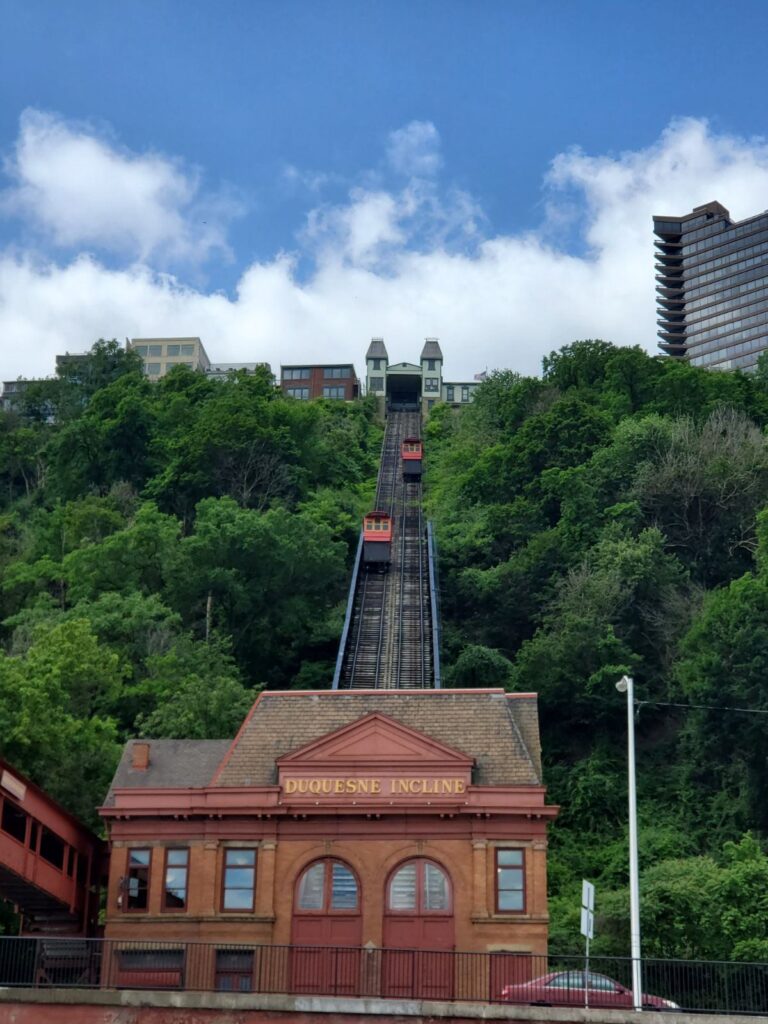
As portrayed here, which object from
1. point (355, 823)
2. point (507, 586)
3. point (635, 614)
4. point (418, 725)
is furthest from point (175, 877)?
point (507, 586)

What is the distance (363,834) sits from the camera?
39688mm

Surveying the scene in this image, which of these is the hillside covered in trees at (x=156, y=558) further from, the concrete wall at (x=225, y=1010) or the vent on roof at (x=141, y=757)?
the concrete wall at (x=225, y=1010)

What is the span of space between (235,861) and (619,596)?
101 feet

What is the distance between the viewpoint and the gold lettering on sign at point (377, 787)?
131 feet

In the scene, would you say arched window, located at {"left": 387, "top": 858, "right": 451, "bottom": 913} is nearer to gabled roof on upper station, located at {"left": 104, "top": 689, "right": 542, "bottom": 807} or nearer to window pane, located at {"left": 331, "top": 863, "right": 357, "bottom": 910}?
window pane, located at {"left": 331, "top": 863, "right": 357, "bottom": 910}

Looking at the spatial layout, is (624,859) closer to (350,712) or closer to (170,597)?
(350,712)

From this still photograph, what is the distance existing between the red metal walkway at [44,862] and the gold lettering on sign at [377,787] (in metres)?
6.33

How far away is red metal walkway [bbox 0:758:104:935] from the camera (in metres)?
36.6

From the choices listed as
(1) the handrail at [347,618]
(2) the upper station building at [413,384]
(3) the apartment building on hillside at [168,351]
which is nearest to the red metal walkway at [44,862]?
(1) the handrail at [347,618]

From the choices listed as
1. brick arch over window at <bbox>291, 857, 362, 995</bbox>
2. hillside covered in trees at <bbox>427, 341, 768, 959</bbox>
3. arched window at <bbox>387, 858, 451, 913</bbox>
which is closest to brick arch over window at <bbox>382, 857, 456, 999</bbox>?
arched window at <bbox>387, 858, 451, 913</bbox>

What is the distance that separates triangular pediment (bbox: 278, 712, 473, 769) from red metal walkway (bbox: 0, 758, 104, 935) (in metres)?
6.34

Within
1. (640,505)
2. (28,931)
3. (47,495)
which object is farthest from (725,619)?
(47,495)

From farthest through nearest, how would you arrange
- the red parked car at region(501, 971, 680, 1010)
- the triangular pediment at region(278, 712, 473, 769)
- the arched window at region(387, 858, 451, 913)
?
the triangular pediment at region(278, 712, 473, 769) → the arched window at region(387, 858, 451, 913) → the red parked car at region(501, 971, 680, 1010)

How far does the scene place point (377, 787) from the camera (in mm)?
40094
